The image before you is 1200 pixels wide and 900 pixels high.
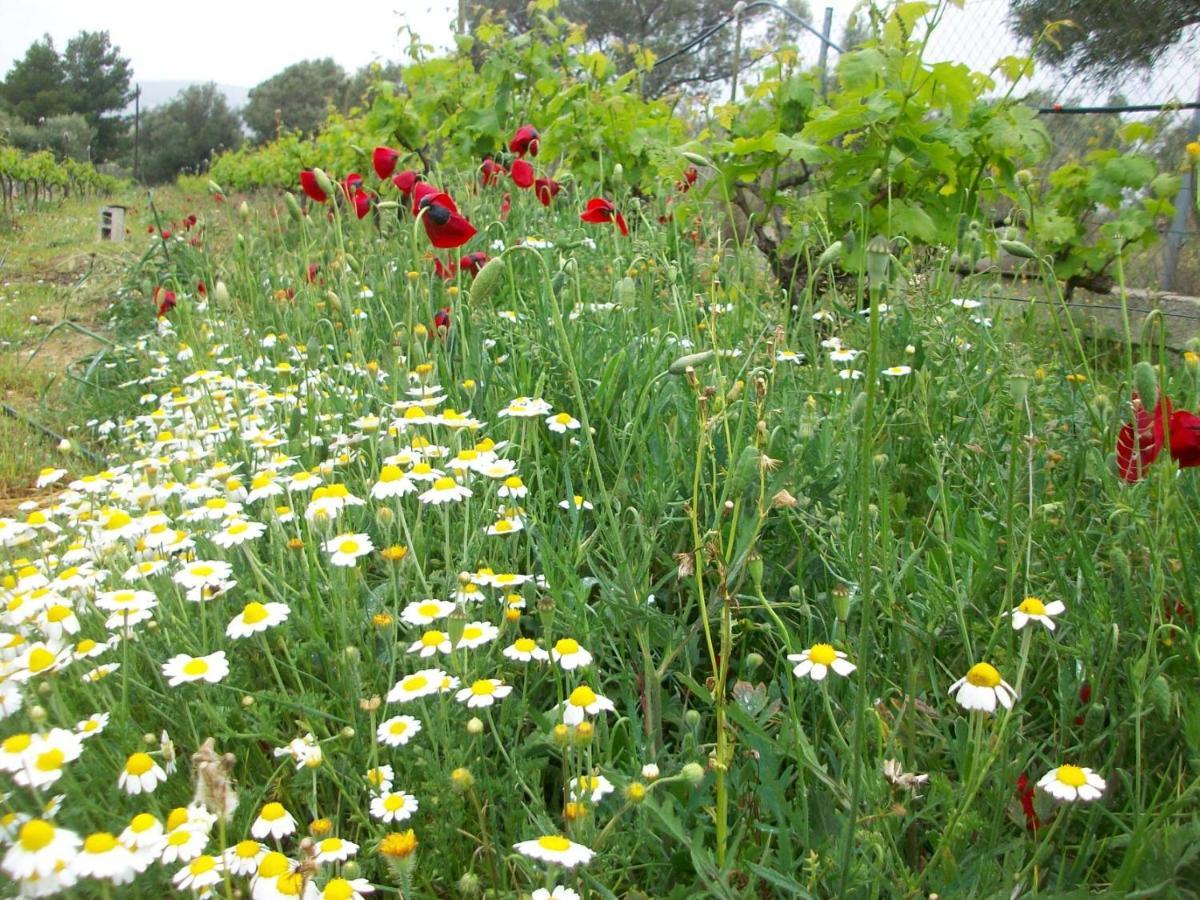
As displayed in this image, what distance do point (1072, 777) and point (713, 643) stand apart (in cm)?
69

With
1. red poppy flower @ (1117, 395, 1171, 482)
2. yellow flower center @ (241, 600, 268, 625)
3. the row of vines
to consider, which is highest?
the row of vines

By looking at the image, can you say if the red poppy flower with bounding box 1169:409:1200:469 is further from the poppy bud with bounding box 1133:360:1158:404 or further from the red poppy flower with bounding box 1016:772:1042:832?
the red poppy flower with bounding box 1016:772:1042:832

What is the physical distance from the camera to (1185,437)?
3.84ft

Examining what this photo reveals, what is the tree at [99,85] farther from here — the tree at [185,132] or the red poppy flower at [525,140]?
the red poppy flower at [525,140]

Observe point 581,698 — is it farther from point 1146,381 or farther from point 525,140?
point 525,140

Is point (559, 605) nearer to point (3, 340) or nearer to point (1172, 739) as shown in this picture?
point (1172, 739)

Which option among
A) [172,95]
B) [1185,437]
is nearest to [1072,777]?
[1185,437]

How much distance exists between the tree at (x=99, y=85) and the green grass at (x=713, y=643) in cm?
3753

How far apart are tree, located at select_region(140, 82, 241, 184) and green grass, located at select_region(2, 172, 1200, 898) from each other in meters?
36.9

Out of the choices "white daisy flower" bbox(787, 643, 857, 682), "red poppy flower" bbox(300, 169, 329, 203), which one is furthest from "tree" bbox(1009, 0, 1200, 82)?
"white daisy flower" bbox(787, 643, 857, 682)

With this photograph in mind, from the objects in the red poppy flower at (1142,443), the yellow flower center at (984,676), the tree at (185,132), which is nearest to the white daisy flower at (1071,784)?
the yellow flower center at (984,676)

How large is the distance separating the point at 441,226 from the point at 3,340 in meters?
4.84

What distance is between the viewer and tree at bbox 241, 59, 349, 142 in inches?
1385

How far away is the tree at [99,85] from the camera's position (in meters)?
34.6
